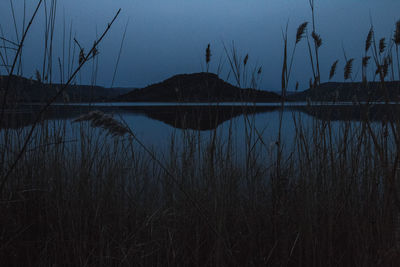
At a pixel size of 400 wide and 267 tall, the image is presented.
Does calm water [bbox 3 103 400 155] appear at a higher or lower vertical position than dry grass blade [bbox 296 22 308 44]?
lower

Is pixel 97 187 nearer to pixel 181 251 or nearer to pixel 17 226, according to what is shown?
pixel 17 226

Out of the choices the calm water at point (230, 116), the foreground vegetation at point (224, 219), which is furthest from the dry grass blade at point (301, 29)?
the calm water at point (230, 116)

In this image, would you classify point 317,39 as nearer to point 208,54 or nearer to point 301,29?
point 301,29

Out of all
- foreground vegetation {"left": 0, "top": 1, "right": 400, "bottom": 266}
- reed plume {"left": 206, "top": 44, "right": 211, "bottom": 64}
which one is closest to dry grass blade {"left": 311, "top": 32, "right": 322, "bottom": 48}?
foreground vegetation {"left": 0, "top": 1, "right": 400, "bottom": 266}

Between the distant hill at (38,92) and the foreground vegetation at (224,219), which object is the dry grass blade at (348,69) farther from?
the distant hill at (38,92)

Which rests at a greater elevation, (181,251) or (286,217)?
(286,217)

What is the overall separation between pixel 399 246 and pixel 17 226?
205 cm

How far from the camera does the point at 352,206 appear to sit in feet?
5.99

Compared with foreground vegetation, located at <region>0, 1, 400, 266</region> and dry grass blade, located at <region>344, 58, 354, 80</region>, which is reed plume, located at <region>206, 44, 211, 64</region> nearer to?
foreground vegetation, located at <region>0, 1, 400, 266</region>

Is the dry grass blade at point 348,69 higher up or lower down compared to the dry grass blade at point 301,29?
lower down

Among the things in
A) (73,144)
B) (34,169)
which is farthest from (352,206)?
(73,144)

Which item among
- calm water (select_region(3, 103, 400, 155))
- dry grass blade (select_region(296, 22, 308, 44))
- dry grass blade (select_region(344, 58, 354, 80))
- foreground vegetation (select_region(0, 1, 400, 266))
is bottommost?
foreground vegetation (select_region(0, 1, 400, 266))

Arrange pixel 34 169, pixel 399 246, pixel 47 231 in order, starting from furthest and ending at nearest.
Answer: pixel 34 169 → pixel 47 231 → pixel 399 246

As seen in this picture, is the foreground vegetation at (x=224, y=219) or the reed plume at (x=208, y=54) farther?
the reed plume at (x=208, y=54)
